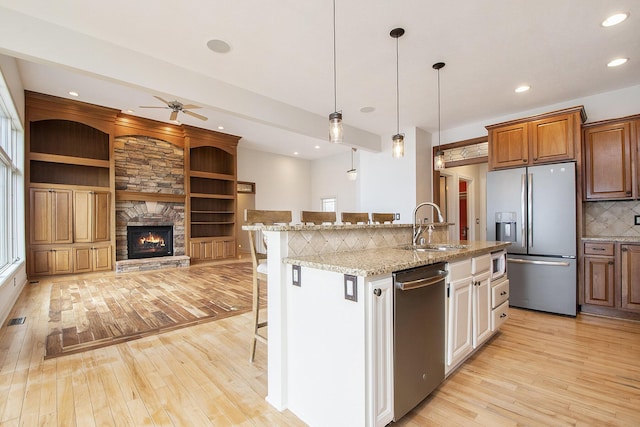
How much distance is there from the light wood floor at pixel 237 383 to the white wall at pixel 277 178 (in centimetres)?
620

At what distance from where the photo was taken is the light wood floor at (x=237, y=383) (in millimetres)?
1654

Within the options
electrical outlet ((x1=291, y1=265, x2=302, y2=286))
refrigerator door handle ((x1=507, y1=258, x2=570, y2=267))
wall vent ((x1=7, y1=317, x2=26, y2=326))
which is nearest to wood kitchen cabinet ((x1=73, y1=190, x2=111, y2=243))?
wall vent ((x1=7, y1=317, x2=26, y2=326))

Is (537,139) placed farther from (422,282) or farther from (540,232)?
(422,282)

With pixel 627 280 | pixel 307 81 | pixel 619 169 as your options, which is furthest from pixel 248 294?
pixel 619 169

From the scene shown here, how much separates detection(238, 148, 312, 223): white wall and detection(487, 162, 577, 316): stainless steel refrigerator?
21.2 ft

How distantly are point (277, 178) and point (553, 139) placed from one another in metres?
7.07

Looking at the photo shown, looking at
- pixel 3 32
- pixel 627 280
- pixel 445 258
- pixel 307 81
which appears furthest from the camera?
pixel 307 81

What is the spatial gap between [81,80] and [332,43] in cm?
403

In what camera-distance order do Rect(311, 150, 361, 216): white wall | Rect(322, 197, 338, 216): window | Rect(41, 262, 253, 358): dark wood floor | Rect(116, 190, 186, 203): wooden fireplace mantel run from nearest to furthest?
Rect(41, 262, 253, 358): dark wood floor → Rect(116, 190, 186, 203): wooden fireplace mantel → Rect(311, 150, 361, 216): white wall → Rect(322, 197, 338, 216): window

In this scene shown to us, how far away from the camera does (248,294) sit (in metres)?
4.27

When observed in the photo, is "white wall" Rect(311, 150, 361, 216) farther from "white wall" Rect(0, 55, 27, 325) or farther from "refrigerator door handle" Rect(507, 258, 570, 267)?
"white wall" Rect(0, 55, 27, 325)

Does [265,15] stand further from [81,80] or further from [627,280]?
[627,280]

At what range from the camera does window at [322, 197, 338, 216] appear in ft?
30.5

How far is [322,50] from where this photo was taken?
2.97m
